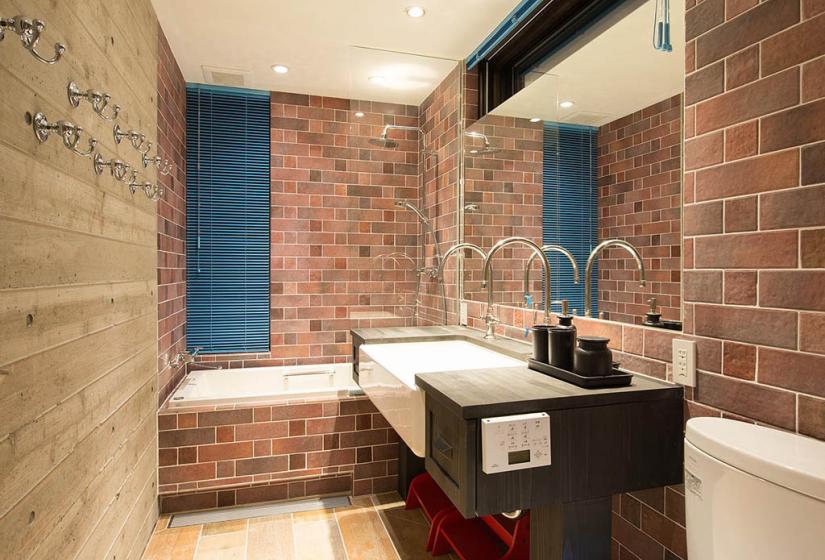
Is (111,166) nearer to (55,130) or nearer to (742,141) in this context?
(55,130)

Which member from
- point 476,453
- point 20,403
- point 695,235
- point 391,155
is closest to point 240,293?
point 391,155

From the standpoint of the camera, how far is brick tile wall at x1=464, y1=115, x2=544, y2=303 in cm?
251

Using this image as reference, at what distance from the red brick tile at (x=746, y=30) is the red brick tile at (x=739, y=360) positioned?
0.80 meters

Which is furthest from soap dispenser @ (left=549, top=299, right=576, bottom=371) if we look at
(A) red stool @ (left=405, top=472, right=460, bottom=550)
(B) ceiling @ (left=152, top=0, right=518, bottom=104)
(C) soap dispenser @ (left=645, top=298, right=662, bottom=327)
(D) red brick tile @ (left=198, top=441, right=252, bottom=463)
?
(D) red brick tile @ (left=198, top=441, right=252, bottom=463)

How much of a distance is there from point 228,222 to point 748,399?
346 cm

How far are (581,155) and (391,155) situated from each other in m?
1.49

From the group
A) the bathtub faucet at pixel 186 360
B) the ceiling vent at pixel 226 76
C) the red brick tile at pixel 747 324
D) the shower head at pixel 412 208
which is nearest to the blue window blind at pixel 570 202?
the red brick tile at pixel 747 324

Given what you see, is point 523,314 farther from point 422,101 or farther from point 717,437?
point 422,101

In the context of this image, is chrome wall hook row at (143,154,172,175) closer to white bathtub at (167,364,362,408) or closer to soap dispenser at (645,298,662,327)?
white bathtub at (167,364,362,408)

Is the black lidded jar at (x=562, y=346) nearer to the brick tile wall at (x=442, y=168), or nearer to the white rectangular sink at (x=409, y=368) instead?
the white rectangular sink at (x=409, y=368)

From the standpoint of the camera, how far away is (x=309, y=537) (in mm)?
2578

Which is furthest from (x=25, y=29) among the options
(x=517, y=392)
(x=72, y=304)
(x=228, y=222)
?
(x=228, y=222)

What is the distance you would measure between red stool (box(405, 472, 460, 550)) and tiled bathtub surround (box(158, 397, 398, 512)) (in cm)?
27

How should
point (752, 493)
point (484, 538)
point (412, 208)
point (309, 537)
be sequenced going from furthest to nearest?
point (412, 208)
point (309, 537)
point (484, 538)
point (752, 493)
